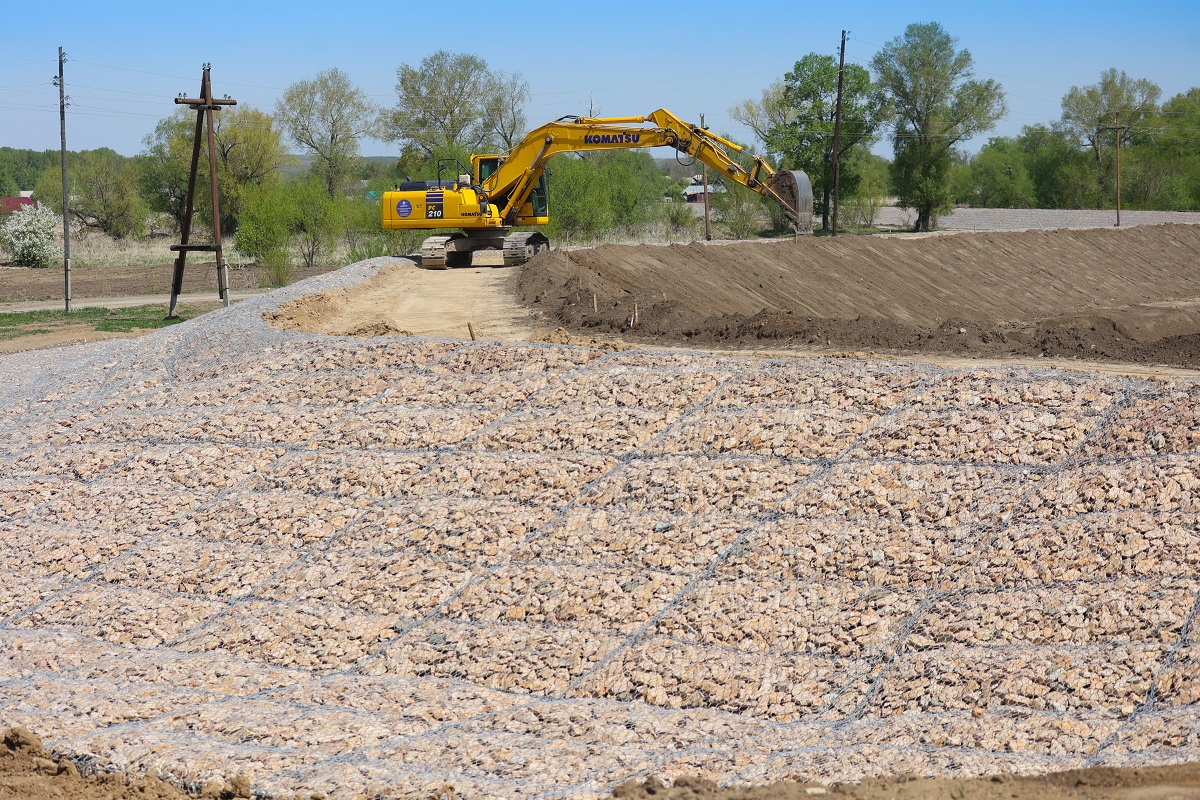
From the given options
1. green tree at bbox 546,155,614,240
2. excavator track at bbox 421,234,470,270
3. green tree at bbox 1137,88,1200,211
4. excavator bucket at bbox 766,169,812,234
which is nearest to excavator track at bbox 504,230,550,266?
excavator track at bbox 421,234,470,270

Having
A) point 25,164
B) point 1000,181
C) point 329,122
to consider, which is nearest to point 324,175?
point 329,122

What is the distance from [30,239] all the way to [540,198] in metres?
28.3

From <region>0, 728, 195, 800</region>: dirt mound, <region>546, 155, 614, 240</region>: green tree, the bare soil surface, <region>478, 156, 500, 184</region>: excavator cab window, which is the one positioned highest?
<region>546, 155, 614, 240</region>: green tree

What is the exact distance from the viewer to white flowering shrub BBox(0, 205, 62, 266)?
142 feet

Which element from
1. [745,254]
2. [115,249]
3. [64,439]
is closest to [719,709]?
[64,439]

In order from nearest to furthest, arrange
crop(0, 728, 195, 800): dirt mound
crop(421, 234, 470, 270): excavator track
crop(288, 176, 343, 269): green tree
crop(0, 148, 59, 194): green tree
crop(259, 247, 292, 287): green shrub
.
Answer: crop(0, 728, 195, 800): dirt mound, crop(421, 234, 470, 270): excavator track, crop(259, 247, 292, 287): green shrub, crop(288, 176, 343, 269): green tree, crop(0, 148, 59, 194): green tree

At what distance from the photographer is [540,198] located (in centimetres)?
2497

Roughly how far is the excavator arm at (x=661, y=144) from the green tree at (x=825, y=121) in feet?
134

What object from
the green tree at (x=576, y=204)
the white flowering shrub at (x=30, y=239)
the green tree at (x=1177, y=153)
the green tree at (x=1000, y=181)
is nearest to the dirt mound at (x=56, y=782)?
the green tree at (x=576, y=204)

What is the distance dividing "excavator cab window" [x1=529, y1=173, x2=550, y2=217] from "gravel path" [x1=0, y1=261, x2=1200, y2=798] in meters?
12.9

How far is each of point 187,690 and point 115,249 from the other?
5345cm

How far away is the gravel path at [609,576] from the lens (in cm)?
630

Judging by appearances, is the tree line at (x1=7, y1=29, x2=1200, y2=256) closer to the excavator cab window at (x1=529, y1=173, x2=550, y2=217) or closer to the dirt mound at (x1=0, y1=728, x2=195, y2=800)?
the excavator cab window at (x1=529, y1=173, x2=550, y2=217)

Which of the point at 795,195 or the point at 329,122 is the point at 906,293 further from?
the point at 329,122
